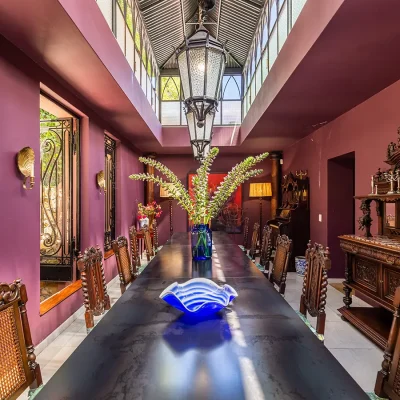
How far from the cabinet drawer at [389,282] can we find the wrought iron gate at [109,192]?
3.91m

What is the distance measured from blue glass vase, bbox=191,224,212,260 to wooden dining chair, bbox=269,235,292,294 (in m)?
0.63

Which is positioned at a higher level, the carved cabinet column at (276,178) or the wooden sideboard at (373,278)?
the carved cabinet column at (276,178)

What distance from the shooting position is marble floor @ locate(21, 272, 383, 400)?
2.37m

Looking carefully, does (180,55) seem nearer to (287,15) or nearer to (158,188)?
(287,15)

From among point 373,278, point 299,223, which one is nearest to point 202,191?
point 373,278

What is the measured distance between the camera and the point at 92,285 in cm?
184

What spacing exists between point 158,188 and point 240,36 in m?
4.09

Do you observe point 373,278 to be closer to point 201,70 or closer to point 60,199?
point 201,70

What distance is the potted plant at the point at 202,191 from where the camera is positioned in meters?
2.61

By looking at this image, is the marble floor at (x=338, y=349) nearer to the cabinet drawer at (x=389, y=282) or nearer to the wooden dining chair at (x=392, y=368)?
the cabinet drawer at (x=389, y=282)

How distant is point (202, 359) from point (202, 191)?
68.4 inches

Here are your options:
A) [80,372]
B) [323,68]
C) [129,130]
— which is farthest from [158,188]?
[80,372]

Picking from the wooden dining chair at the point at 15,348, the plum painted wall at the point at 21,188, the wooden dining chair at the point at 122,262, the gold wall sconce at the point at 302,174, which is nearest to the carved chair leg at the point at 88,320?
the wooden dining chair at the point at 15,348

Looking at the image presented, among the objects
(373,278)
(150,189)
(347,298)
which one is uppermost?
(150,189)
